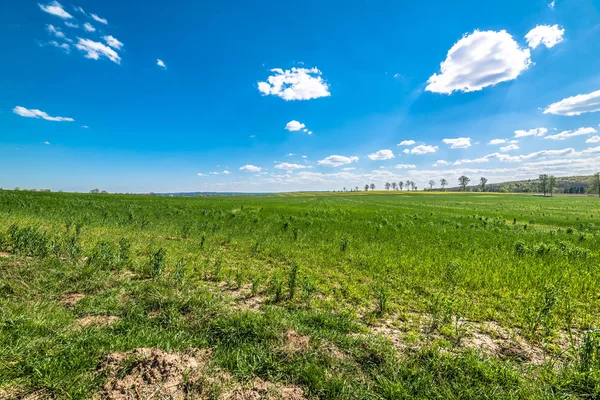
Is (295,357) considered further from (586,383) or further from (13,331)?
(13,331)

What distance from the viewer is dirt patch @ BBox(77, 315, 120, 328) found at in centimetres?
457

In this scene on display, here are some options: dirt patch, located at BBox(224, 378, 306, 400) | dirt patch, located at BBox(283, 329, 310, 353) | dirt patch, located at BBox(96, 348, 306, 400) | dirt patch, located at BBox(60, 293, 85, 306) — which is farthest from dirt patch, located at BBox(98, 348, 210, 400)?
dirt patch, located at BBox(60, 293, 85, 306)

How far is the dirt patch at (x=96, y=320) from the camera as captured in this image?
15.0ft

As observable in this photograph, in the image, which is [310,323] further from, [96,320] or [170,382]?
[96,320]

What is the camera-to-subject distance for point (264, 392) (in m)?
3.29

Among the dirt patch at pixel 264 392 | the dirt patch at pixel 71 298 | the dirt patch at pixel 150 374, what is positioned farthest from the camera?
the dirt patch at pixel 71 298

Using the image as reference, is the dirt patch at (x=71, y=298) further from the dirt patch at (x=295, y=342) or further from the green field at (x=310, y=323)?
the dirt patch at (x=295, y=342)

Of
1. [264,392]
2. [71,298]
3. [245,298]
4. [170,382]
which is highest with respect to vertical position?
[71,298]

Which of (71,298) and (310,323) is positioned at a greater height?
(71,298)

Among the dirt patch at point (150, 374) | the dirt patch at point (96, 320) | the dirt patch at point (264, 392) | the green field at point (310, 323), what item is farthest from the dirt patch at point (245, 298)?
the dirt patch at point (264, 392)

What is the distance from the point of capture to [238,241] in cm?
1326

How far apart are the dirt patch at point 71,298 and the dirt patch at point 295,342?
4922 mm

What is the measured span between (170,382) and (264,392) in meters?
1.26

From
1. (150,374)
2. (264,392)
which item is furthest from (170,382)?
(264,392)
